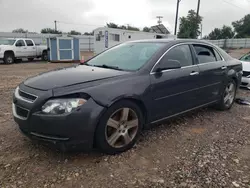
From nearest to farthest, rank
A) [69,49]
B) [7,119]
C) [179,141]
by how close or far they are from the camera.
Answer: [179,141]
[7,119]
[69,49]

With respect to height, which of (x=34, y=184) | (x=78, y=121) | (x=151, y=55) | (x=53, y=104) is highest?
(x=151, y=55)

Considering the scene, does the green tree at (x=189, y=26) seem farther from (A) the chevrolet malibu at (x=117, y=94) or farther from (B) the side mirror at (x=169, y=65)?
(B) the side mirror at (x=169, y=65)

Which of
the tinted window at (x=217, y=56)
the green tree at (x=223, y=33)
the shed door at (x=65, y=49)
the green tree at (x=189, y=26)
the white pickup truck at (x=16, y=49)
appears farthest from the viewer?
the green tree at (x=223, y=33)

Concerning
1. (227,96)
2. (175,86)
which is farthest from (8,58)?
(175,86)

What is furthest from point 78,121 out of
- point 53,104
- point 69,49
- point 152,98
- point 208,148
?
point 69,49

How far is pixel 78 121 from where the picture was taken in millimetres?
2619

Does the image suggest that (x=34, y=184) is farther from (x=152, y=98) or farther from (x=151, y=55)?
(x=151, y=55)

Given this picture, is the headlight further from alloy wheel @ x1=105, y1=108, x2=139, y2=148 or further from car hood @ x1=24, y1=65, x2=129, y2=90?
alloy wheel @ x1=105, y1=108, x2=139, y2=148

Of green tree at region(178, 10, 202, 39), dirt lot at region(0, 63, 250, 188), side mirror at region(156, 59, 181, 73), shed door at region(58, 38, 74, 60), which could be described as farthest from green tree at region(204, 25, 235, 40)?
dirt lot at region(0, 63, 250, 188)

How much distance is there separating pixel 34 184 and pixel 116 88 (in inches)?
55.0

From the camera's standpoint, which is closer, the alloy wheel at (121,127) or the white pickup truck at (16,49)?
the alloy wheel at (121,127)

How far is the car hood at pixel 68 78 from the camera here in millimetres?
2803

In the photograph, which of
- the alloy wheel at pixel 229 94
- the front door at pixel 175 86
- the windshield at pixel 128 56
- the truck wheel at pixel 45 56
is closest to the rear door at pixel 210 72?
the front door at pixel 175 86

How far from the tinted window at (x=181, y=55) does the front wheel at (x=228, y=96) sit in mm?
1435
